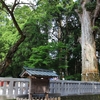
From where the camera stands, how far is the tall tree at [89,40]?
17.6m

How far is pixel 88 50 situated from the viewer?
719 inches

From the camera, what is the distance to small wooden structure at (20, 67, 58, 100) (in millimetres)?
8695

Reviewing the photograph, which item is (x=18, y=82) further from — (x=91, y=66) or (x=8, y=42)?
(x=8, y=42)

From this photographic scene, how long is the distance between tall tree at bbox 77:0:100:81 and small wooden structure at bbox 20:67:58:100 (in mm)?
8705

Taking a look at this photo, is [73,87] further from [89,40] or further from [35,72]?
[89,40]

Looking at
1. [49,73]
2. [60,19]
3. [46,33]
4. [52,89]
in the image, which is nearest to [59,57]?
A: [46,33]

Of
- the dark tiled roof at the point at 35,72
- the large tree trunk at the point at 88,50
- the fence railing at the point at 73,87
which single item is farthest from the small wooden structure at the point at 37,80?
the large tree trunk at the point at 88,50

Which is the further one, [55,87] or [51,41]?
[51,41]

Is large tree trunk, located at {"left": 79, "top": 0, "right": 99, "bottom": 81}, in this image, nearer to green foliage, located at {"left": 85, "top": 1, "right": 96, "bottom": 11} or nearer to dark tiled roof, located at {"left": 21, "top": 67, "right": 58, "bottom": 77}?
green foliage, located at {"left": 85, "top": 1, "right": 96, "bottom": 11}

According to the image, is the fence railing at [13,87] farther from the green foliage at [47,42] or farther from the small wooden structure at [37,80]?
the green foliage at [47,42]

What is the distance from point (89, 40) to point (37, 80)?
35.0 ft

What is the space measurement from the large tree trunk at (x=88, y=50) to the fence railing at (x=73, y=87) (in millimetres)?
2244

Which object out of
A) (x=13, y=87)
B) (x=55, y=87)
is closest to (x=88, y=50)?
(x=55, y=87)

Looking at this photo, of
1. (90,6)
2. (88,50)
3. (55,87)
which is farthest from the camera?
(90,6)
